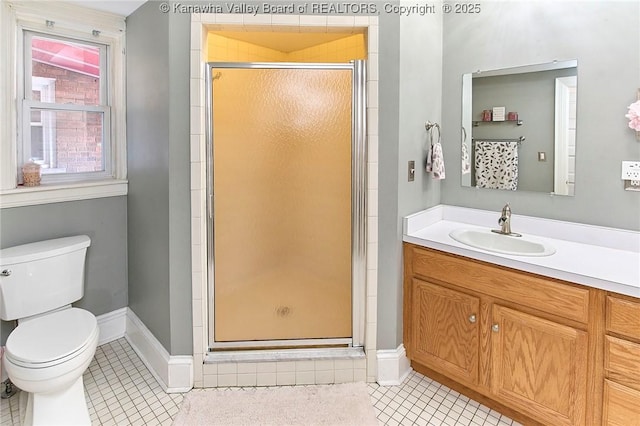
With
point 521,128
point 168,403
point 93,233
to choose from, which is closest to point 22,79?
point 93,233

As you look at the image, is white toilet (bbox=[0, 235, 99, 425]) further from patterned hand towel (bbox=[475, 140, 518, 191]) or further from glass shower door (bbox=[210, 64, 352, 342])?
patterned hand towel (bbox=[475, 140, 518, 191])

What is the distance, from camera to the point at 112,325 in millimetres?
2602

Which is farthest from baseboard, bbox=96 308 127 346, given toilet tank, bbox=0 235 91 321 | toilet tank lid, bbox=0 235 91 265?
toilet tank lid, bbox=0 235 91 265

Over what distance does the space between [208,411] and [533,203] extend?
6.83ft

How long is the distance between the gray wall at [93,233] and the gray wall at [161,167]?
0.71 feet

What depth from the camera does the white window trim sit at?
2.09m

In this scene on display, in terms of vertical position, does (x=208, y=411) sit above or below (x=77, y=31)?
below

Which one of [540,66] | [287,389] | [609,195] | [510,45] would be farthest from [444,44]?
[287,389]

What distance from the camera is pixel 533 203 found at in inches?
86.6

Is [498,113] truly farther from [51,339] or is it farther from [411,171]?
[51,339]

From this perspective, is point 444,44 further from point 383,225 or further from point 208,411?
point 208,411

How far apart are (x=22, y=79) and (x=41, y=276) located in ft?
3.70

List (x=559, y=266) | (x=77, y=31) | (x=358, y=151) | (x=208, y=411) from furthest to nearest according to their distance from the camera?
(x=77, y=31) < (x=358, y=151) < (x=208, y=411) < (x=559, y=266)

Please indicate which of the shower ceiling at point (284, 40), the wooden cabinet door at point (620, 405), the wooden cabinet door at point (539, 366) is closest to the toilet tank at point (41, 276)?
the shower ceiling at point (284, 40)
